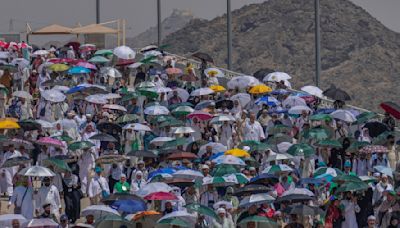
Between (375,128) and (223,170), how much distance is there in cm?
675

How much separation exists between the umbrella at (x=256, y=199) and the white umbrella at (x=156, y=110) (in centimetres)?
969

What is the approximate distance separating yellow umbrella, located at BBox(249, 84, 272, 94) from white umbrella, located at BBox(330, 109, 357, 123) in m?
4.16

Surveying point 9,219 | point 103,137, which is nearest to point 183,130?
point 103,137

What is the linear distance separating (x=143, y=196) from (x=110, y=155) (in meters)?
4.50

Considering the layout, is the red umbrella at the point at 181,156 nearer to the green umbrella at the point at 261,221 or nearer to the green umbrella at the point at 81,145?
the green umbrella at the point at 81,145

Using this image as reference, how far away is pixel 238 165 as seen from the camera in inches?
1177

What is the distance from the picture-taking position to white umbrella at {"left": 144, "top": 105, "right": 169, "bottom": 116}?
36406 millimetres

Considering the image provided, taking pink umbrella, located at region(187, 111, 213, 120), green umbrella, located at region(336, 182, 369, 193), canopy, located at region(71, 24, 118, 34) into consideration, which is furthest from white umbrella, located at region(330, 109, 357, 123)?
canopy, located at region(71, 24, 118, 34)

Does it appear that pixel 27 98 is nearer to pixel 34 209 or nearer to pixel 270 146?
pixel 270 146

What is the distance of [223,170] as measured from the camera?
29000mm

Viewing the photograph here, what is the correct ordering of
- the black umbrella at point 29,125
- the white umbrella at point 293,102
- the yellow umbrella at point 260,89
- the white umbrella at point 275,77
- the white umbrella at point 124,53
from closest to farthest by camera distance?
A: the black umbrella at point 29,125, the white umbrella at point 293,102, the yellow umbrella at point 260,89, the white umbrella at point 275,77, the white umbrella at point 124,53

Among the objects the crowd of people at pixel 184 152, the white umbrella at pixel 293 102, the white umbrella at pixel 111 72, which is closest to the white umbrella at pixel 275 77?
the crowd of people at pixel 184 152

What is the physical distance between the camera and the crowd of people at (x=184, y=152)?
2705 cm

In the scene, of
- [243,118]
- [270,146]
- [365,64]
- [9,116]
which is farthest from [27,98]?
[365,64]
